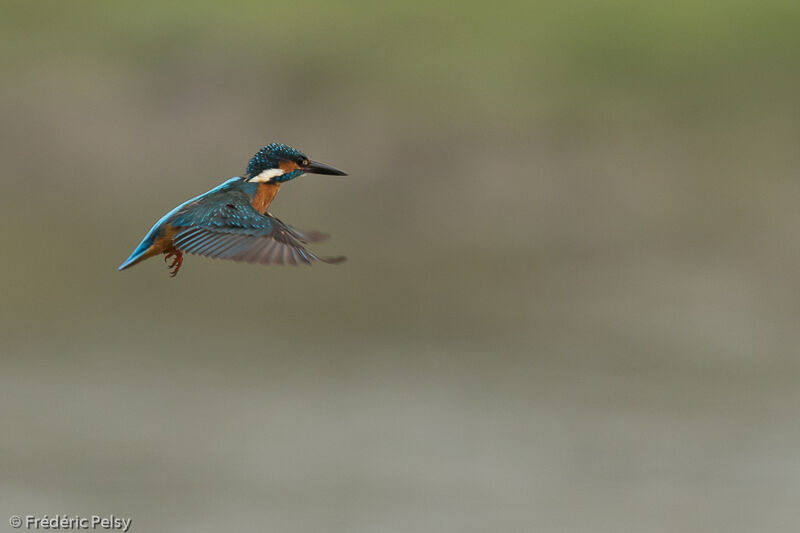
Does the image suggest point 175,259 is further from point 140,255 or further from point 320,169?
point 320,169

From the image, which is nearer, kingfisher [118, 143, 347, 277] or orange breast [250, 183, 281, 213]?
kingfisher [118, 143, 347, 277]

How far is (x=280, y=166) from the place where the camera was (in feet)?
7.63

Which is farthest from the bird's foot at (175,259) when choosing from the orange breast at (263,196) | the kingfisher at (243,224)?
the orange breast at (263,196)

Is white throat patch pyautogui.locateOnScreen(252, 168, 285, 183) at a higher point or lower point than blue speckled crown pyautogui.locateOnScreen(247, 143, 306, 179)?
lower

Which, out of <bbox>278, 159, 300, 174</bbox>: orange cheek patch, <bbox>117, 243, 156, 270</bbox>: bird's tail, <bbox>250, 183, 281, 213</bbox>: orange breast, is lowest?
<bbox>117, 243, 156, 270</bbox>: bird's tail

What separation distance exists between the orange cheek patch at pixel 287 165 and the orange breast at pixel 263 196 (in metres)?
0.03

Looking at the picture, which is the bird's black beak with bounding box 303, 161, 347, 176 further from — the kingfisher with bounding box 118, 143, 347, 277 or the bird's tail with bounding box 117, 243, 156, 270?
the bird's tail with bounding box 117, 243, 156, 270

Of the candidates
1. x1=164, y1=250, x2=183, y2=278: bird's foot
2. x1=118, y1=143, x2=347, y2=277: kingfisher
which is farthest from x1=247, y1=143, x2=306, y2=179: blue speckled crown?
x1=164, y1=250, x2=183, y2=278: bird's foot

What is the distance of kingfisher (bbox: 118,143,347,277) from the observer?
221cm

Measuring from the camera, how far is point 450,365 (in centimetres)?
1114

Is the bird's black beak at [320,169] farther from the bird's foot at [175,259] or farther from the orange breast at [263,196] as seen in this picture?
the bird's foot at [175,259]

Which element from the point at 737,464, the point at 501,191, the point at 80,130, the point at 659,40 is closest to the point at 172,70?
the point at 80,130

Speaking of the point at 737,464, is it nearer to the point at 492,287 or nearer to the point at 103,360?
the point at 492,287

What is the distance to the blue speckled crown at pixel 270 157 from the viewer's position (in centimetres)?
233
